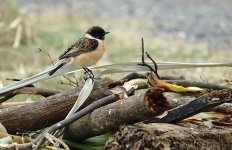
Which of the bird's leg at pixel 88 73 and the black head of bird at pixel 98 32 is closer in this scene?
the bird's leg at pixel 88 73

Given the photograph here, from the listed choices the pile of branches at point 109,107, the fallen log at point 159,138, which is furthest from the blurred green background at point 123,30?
the fallen log at point 159,138

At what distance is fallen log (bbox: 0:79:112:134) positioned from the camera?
3762 millimetres

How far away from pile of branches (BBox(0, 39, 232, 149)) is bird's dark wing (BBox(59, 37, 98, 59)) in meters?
0.33

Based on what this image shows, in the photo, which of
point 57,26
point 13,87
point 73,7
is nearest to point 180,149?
point 13,87

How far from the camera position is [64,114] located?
12.4ft

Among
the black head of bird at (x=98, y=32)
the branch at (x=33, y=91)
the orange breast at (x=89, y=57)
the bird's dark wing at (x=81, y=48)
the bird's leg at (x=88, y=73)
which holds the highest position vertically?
the black head of bird at (x=98, y=32)

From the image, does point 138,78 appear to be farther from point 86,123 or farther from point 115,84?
point 86,123

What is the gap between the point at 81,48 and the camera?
14.3ft

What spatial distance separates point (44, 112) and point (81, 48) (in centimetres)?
70

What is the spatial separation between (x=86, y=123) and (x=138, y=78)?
606mm

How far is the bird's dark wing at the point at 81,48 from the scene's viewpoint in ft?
14.2

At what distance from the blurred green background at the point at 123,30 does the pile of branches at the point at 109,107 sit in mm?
4634

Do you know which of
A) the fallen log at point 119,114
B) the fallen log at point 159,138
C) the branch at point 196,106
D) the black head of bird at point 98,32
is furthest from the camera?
the black head of bird at point 98,32

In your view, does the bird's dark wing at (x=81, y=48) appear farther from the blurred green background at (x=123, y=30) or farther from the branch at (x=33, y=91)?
the blurred green background at (x=123, y=30)
